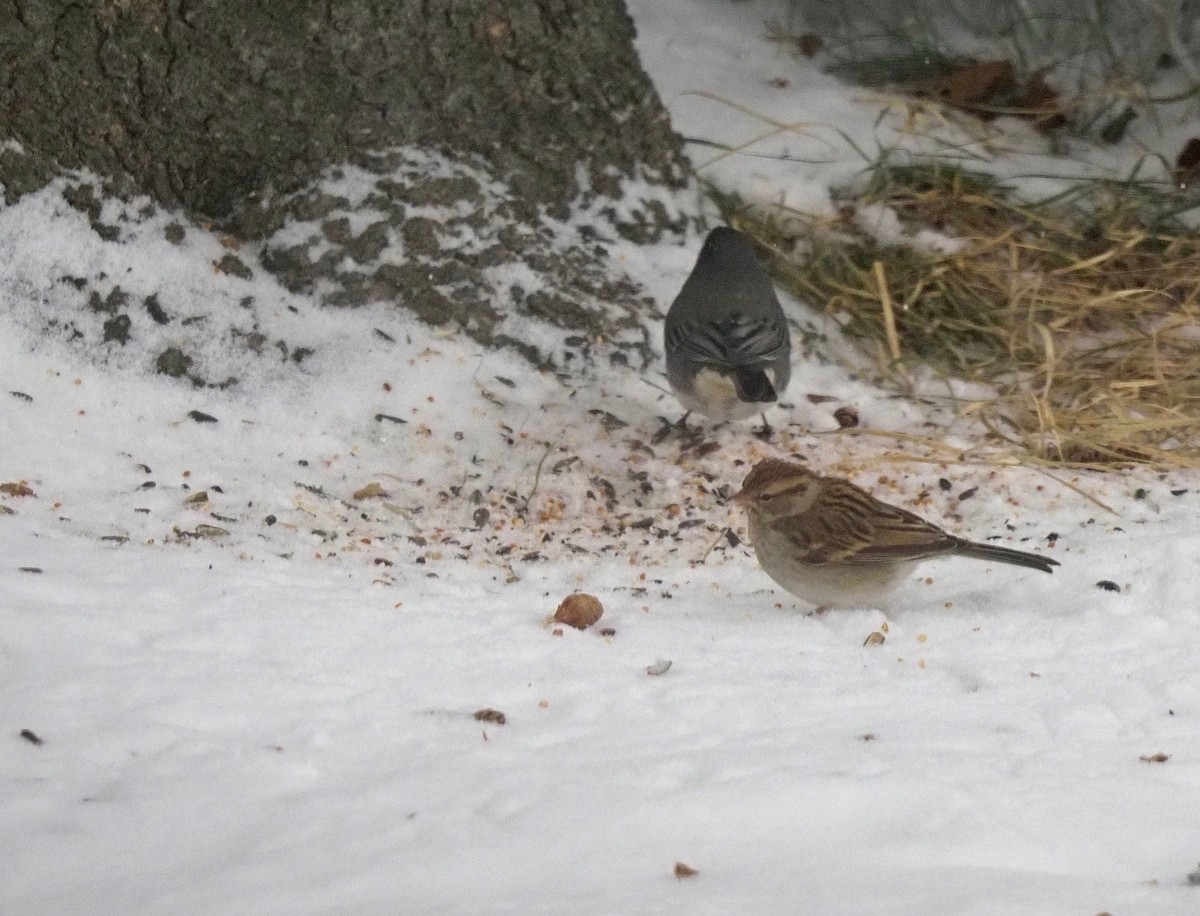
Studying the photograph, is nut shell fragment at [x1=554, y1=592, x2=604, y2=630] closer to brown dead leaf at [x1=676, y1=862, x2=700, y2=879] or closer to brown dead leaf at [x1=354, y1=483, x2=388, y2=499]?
brown dead leaf at [x1=354, y1=483, x2=388, y2=499]

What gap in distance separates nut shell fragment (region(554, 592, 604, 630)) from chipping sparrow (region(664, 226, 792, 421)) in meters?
1.32

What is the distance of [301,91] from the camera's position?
5.19 m

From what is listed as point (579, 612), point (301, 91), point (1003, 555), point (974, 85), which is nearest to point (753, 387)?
point (1003, 555)

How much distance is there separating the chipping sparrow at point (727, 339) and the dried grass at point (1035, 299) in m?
0.60

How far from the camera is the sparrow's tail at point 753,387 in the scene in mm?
4961

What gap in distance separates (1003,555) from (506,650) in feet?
4.34

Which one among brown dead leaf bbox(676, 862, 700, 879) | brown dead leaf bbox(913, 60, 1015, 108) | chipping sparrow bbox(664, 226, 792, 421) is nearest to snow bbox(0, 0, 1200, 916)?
brown dead leaf bbox(676, 862, 700, 879)

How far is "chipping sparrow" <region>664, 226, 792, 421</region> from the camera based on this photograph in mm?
5051

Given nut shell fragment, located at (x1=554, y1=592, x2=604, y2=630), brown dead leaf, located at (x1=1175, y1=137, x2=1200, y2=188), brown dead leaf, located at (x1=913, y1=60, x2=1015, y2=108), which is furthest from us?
brown dead leaf, located at (x1=913, y1=60, x2=1015, y2=108)

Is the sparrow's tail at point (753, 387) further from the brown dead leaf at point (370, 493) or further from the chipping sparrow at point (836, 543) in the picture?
the brown dead leaf at point (370, 493)

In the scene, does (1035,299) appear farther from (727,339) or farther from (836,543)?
(836,543)

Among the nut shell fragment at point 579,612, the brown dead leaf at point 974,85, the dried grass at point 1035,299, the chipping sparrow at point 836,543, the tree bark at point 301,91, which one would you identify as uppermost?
the tree bark at point 301,91

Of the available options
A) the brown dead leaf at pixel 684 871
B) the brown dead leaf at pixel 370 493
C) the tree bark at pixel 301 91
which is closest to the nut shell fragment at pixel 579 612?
the brown dead leaf at pixel 370 493

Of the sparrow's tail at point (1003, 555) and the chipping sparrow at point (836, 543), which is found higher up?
the chipping sparrow at point (836, 543)
